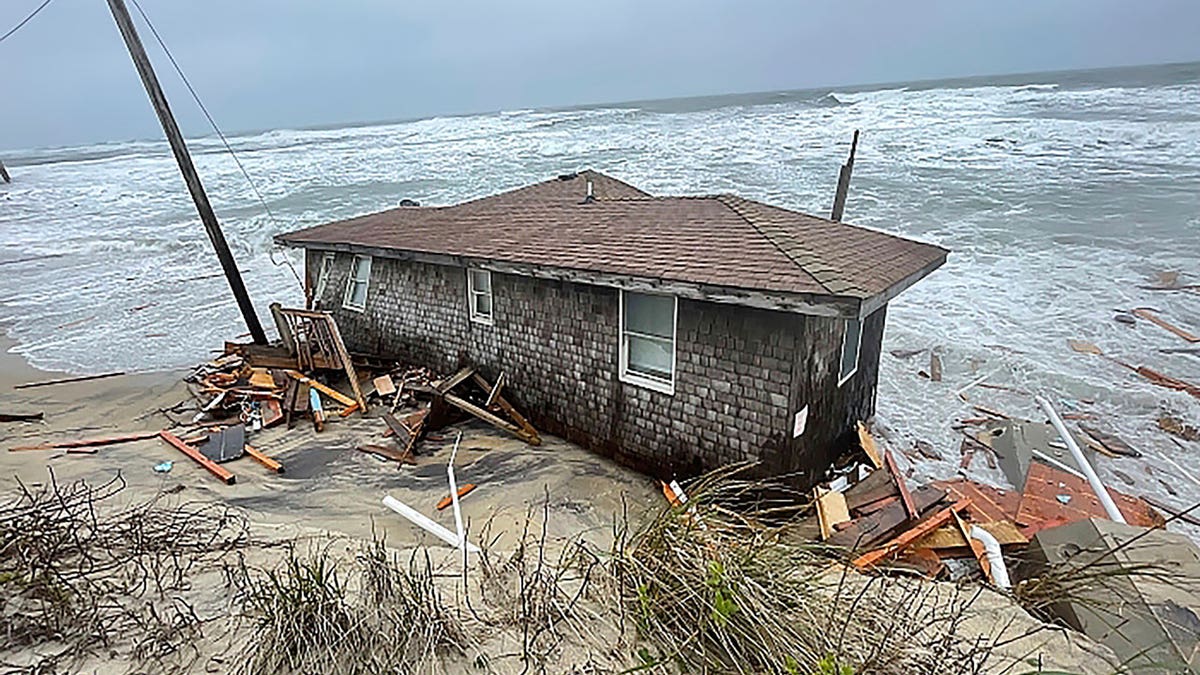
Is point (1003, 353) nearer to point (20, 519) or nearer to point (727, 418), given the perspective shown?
point (727, 418)

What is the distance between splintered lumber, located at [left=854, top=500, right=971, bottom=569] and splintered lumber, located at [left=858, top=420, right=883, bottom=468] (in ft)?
3.70

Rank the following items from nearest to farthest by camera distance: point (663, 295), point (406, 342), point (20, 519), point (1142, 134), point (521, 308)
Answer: point (20, 519), point (663, 295), point (521, 308), point (406, 342), point (1142, 134)

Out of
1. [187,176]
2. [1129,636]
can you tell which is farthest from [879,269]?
[187,176]

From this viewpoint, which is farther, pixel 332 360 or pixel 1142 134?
pixel 1142 134

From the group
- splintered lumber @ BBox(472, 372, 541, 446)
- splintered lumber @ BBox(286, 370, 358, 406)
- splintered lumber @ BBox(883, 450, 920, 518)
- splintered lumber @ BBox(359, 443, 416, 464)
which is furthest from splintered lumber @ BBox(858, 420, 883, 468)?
splintered lumber @ BBox(286, 370, 358, 406)

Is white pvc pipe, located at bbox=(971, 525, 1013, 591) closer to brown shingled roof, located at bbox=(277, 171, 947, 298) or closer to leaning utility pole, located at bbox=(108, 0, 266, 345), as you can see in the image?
brown shingled roof, located at bbox=(277, 171, 947, 298)

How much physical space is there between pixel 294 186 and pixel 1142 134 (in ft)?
146

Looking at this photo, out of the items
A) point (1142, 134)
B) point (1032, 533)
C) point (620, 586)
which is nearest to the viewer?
point (620, 586)

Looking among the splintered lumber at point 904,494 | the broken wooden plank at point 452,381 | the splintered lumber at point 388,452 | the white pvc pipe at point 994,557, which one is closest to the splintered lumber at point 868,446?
the splintered lumber at point 904,494

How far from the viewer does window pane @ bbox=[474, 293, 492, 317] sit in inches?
359

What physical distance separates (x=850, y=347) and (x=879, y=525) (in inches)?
88.1

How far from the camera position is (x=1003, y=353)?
11.9 meters

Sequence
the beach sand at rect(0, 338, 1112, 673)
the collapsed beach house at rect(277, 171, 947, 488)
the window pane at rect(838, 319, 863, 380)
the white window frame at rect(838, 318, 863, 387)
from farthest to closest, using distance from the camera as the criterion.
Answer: the window pane at rect(838, 319, 863, 380)
the white window frame at rect(838, 318, 863, 387)
the collapsed beach house at rect(277, 171, 947, 488)
the beach sand at rect(0, 338, 1112, 673)

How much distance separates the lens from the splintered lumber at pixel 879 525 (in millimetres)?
6098
